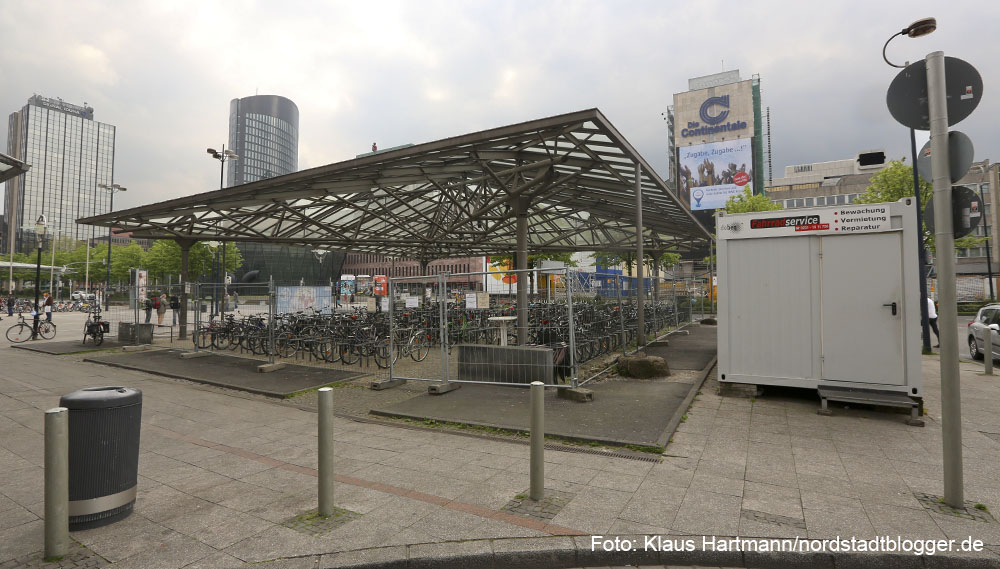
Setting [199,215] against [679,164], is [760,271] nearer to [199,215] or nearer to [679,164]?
[199,215]

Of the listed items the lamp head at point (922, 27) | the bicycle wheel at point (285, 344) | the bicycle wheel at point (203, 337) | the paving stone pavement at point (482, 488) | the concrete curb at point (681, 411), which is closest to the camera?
the paving stone pavement at point (482, 488)

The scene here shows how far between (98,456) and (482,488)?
282 cm

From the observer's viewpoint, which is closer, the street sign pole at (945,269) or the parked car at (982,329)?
the street sign pole at (945,269)

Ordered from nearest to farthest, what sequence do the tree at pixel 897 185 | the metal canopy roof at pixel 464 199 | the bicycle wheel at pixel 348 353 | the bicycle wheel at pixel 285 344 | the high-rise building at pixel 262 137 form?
the metal canopy roof at pixel 464 199 < the bicycle wheel at pixel 348 353 < the bicycle wheel at pixel 285 344 < the tree at pixel 897 185 < the high-rise building at pixel 262 137

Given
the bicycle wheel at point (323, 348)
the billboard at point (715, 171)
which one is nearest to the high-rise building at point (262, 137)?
the billboard at point (715, 171)

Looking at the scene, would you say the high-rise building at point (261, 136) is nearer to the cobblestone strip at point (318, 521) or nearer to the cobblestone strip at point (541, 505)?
the cobblestone strip at point (318, 521)

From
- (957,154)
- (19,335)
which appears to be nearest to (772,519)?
(957,154)

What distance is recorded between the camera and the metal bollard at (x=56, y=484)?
2.95 meters

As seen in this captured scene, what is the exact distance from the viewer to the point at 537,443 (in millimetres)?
3752

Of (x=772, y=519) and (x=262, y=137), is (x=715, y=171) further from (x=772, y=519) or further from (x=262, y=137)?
(x=262, y=137)

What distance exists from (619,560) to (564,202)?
42.6ft

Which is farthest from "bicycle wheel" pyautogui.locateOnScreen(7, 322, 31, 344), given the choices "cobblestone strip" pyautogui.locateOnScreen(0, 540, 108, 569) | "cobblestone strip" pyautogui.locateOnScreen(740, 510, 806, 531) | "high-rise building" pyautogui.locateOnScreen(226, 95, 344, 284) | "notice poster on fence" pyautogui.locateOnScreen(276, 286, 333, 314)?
"high-rise building" pyautogui.locateOnScreen(226, 95, 344, 284)

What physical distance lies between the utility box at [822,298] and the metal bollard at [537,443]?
4.72m

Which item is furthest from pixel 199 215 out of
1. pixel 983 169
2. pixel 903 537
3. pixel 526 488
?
pixel 983 169
